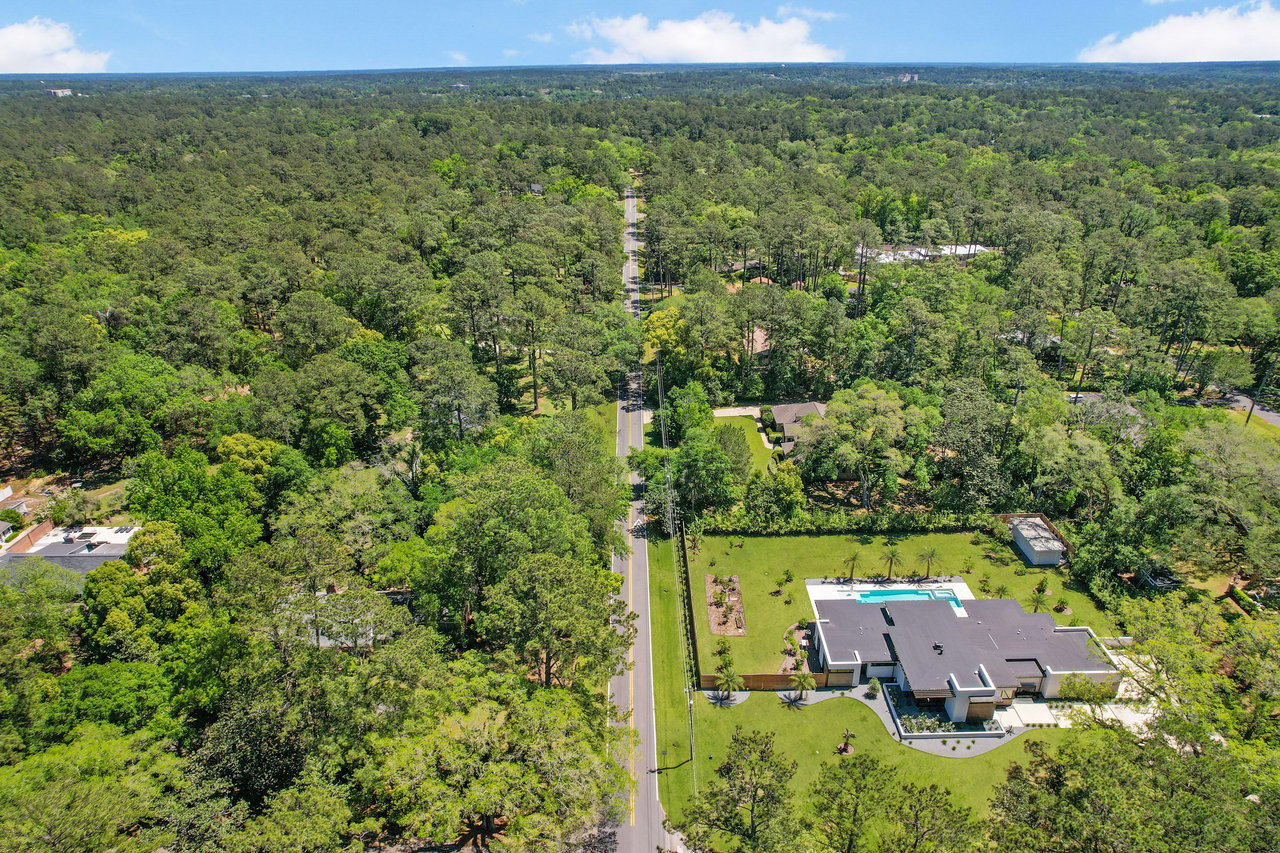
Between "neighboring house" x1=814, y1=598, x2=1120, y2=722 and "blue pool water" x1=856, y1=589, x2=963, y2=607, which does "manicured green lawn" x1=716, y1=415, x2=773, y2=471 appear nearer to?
"blue pool water" x1=856, y1=589, x2=963, y2=607

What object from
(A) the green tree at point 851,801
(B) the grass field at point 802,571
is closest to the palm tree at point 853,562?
(B) the grass field at point 802,571

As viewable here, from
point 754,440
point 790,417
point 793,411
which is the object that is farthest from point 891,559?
point 793,411

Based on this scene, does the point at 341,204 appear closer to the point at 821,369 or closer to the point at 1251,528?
the point at 821,369

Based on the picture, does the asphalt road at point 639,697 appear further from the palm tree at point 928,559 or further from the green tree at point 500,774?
the palm tree at point 928,559

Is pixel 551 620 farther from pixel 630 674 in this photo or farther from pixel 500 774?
pixel 630 674

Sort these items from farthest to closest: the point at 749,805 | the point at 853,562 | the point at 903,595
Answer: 1. the point at 853,562
2. the point at 903,595
3. the point at 749,805

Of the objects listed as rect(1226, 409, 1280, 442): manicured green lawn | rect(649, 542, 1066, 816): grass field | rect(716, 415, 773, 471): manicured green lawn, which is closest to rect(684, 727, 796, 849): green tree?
rect(649, 542, 1066, 816): grass field
